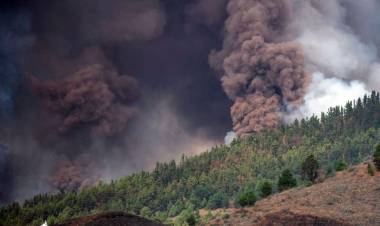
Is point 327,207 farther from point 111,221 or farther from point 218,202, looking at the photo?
point 218,202

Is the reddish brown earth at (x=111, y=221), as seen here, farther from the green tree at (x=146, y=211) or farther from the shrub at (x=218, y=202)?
the green tree at (x=146, y=211)

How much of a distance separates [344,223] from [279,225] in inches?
267

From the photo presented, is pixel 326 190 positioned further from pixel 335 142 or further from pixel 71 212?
pixel 71 212

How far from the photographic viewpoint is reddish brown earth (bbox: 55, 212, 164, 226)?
54.1 m

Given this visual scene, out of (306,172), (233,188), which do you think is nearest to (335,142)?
(233,188)

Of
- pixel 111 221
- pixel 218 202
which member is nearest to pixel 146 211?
pixel 218 202

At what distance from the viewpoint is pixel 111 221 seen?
5509 cm

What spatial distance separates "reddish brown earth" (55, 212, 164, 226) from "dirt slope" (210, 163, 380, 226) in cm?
1363

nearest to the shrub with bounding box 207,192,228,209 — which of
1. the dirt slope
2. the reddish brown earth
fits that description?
the dirt slope

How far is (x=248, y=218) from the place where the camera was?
71.9 metres

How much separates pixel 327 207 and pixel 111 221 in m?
28.8

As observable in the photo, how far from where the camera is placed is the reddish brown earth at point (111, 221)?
54.1m

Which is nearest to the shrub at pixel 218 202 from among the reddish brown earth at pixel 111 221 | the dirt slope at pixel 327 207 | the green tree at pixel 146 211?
the green tree at pixel 146 211

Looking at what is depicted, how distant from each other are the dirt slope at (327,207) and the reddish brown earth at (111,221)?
13625mm
